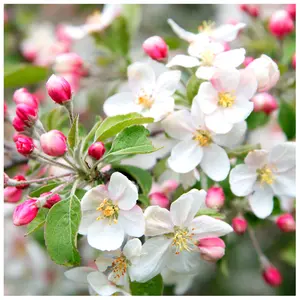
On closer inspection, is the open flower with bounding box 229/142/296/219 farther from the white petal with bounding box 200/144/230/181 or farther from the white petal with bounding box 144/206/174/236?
the white petal with bounding box 144/206/174/236

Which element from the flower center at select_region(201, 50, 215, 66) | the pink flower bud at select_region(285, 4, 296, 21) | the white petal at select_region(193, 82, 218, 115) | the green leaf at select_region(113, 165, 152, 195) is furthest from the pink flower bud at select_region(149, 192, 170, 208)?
the pink flower bud at select_region(285, 4, 296, 21)

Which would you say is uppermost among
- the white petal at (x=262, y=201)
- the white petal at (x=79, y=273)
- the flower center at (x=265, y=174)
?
the flower center at (x=265, y=174)

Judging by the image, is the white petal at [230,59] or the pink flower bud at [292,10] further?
the pink flower bud at [292,10]

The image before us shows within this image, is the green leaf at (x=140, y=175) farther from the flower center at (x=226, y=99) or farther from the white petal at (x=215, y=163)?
the flower center at (x=226, y=99)

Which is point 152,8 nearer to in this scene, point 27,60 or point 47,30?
point 47,30

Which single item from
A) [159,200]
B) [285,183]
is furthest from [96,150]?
[285,183]

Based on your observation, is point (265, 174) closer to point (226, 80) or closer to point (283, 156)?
point (283, 156)

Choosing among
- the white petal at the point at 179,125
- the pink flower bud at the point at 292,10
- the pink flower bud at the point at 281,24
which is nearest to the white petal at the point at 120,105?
the white petal at the point at 179,125
